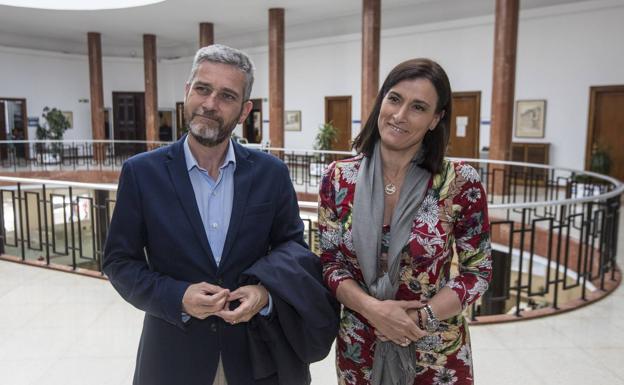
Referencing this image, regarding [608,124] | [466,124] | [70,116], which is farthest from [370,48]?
[70,116]

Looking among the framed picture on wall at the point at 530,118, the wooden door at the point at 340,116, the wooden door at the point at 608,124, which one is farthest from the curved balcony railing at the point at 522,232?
the wooden door at the point at 340,116

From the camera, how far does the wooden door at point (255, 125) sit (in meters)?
20.0

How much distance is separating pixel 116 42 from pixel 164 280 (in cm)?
2218

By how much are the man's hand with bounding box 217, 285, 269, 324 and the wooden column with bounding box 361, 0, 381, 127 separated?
11.7 metres

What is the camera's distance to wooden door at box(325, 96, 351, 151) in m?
17.3

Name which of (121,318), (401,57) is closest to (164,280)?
(121,318)

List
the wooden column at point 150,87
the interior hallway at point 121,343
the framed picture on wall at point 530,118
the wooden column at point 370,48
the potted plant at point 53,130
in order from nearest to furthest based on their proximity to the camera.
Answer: the interior hallway at point 121,343, the wooden column at point 370,48, the framed picture on wall at point 530,118, the potted plant at point 53,130, the wooden column at point 150,87

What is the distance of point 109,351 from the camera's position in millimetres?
3506

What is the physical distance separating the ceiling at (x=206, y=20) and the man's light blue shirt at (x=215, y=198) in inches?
520

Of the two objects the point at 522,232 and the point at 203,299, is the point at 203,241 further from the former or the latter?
the point at 522,232

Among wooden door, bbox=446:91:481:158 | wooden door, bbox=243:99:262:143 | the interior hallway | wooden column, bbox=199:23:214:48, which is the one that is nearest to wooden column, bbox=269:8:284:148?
wooden column, bbox=199:23:214:48

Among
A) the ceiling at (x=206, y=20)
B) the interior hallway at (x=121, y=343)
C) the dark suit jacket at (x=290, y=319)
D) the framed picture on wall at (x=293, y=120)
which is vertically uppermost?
the ceiling at (x=206, y=20)

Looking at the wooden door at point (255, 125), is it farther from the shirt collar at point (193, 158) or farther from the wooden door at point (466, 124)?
the shirt collar at point (193, 158)

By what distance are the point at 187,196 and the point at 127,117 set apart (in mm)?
22506
